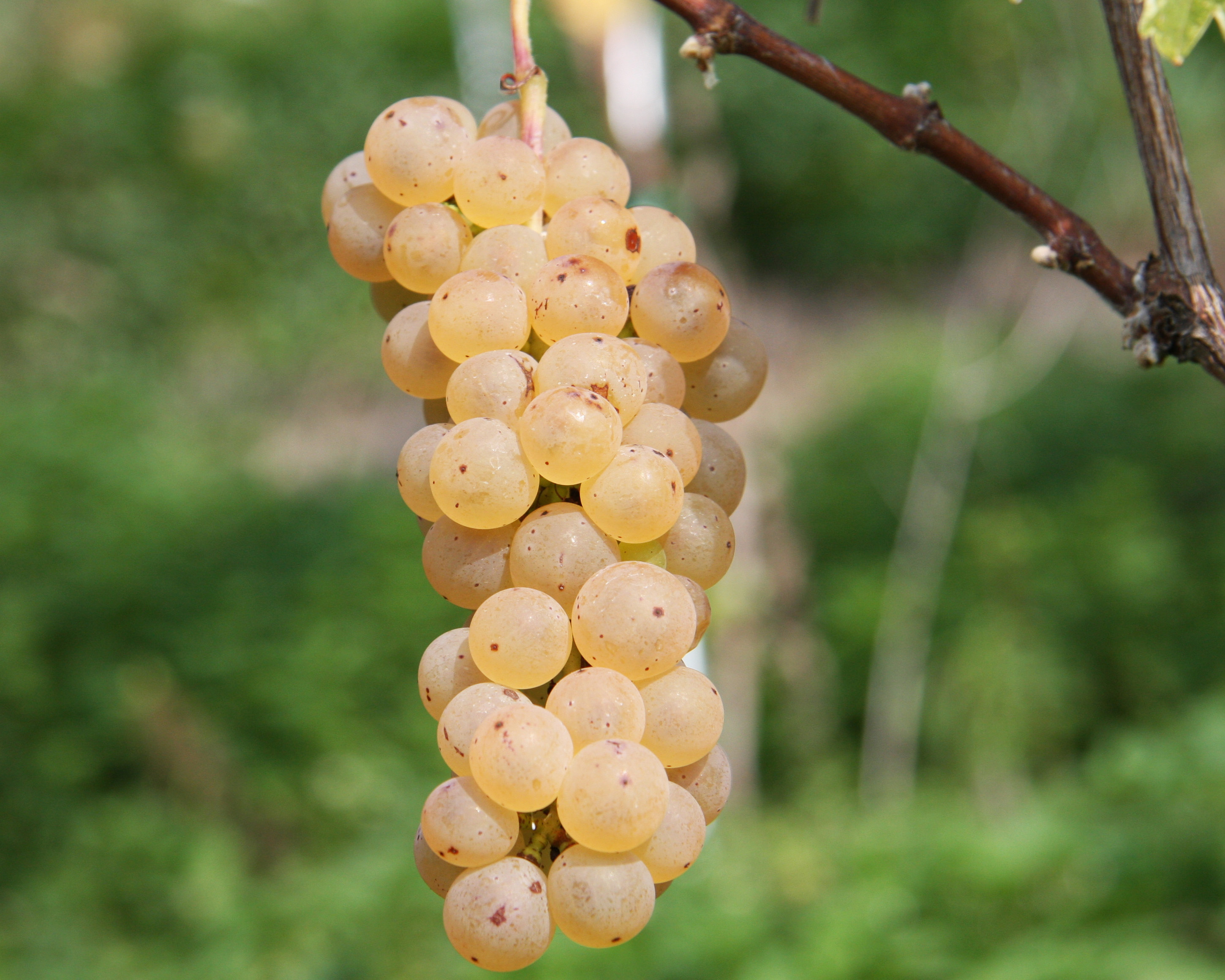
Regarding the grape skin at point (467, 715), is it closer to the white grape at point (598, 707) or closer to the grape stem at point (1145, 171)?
the white grape at point (598, 707)

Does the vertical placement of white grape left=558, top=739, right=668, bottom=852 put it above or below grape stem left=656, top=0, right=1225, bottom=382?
below

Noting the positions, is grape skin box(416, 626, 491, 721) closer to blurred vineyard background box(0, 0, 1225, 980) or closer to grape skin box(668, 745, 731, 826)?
grape skin box(668, 745, 731, 826)

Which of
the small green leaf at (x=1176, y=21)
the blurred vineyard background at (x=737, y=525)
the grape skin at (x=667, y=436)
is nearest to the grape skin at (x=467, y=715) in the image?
the grape skin at (x=667, y=436)

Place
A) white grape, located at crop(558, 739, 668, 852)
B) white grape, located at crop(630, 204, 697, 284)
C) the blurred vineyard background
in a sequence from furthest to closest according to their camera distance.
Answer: the blurred vineyard background < white grape, located at crop(630, 204, 697, 284) < white grape, located at crop(558, 739, 668, 852)

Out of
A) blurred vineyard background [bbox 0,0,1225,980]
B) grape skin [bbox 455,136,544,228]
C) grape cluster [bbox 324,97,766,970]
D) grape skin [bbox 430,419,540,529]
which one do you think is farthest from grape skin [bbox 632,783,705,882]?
blurred vineyard background [bbox 0,0,1225,980]

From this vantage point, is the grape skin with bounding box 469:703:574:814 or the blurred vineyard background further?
the blurred vineyard background

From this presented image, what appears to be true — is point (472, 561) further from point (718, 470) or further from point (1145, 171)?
point (1145, 171)
